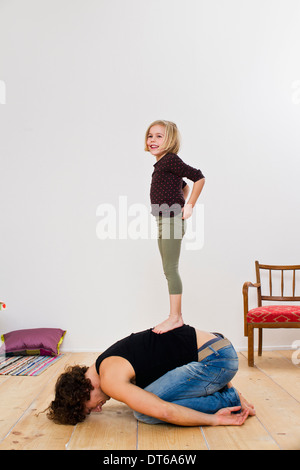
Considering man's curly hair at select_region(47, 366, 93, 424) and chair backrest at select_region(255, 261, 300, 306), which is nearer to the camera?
man's curly hair at select_region(47, 366, 93, 424)

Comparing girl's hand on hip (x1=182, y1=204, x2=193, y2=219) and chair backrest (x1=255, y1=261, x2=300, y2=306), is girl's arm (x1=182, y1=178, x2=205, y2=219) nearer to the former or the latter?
girl's hand on hip (x1=182, y1=204, x2=193, y2=219)

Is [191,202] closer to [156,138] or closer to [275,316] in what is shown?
[156,138]

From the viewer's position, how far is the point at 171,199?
9.22 ft

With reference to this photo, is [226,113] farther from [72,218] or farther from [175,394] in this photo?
[175,394]

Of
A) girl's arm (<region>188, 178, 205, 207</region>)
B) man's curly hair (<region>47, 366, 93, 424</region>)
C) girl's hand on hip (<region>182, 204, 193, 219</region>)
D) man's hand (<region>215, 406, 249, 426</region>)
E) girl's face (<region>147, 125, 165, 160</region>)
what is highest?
girl's face (<region>147, 125, 165, 160</region>)

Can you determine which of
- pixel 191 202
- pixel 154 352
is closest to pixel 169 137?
pixel 191 202

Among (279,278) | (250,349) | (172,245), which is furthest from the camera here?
(279,278)

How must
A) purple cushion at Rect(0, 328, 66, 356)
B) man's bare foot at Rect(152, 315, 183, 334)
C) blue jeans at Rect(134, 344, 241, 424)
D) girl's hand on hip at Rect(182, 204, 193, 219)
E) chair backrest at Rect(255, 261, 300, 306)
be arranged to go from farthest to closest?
chair backrest at Rect(255, 261, 300, 306) → purple cushion at Rect(0, 328, 66, 356) → girl's hand on hip at Rect(182, 204, 193, 219) → man's bare foot at Rect(152, 315, 183, 334) → blue jeans at Rect(134, 344, 241, 424)

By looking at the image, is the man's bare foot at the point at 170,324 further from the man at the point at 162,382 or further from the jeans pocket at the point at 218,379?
the jeans pocket at the point at 218,379

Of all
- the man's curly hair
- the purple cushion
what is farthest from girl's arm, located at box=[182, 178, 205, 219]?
the purple cushion

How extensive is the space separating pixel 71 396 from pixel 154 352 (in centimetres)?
42

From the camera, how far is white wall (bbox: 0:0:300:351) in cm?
411

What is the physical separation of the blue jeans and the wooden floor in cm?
11

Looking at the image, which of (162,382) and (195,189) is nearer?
(162,382)
